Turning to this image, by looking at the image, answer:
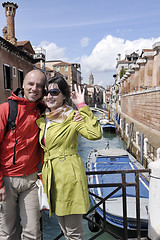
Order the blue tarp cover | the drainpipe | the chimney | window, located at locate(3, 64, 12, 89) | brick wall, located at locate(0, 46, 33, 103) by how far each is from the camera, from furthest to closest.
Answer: the chimney < window, located at locate(3, 64, 12, 89) < brick wall, located at locate(0, 46, 33, 103) < the blue tarp cover < the drainpipe

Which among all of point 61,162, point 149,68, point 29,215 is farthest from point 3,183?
point 149,68

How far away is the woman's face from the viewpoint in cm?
159

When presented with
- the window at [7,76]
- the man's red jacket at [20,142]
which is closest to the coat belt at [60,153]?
the man's red jacket at [20,142]

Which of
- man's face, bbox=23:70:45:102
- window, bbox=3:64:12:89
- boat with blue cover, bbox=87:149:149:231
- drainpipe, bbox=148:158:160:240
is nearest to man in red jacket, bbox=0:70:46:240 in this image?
man's face, bbox=23:70:45:102

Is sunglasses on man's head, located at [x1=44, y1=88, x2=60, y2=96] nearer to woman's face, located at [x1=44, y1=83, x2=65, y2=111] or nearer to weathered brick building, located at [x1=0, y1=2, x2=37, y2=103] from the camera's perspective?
woman's face, located at [x1=44, y1=83, x2=65, y2=111]

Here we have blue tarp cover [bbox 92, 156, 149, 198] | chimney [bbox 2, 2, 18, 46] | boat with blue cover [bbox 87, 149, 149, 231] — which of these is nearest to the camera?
boat with blue cover [bbox 87, 149, 149, 231]

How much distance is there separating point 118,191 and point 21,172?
14.8 ft

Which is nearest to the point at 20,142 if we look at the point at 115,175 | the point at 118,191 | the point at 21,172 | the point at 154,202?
the point at 21,172

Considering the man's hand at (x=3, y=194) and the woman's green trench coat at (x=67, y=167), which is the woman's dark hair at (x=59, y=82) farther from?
the man's hand at (x=3, y=194)

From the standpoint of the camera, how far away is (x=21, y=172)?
162cm

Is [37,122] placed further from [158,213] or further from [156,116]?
[156,116]

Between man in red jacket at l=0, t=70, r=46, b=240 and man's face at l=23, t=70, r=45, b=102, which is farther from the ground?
man's face at l=23, t=70, r=45, b=102

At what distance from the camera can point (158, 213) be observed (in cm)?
225

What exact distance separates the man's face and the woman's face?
0.37 ft
